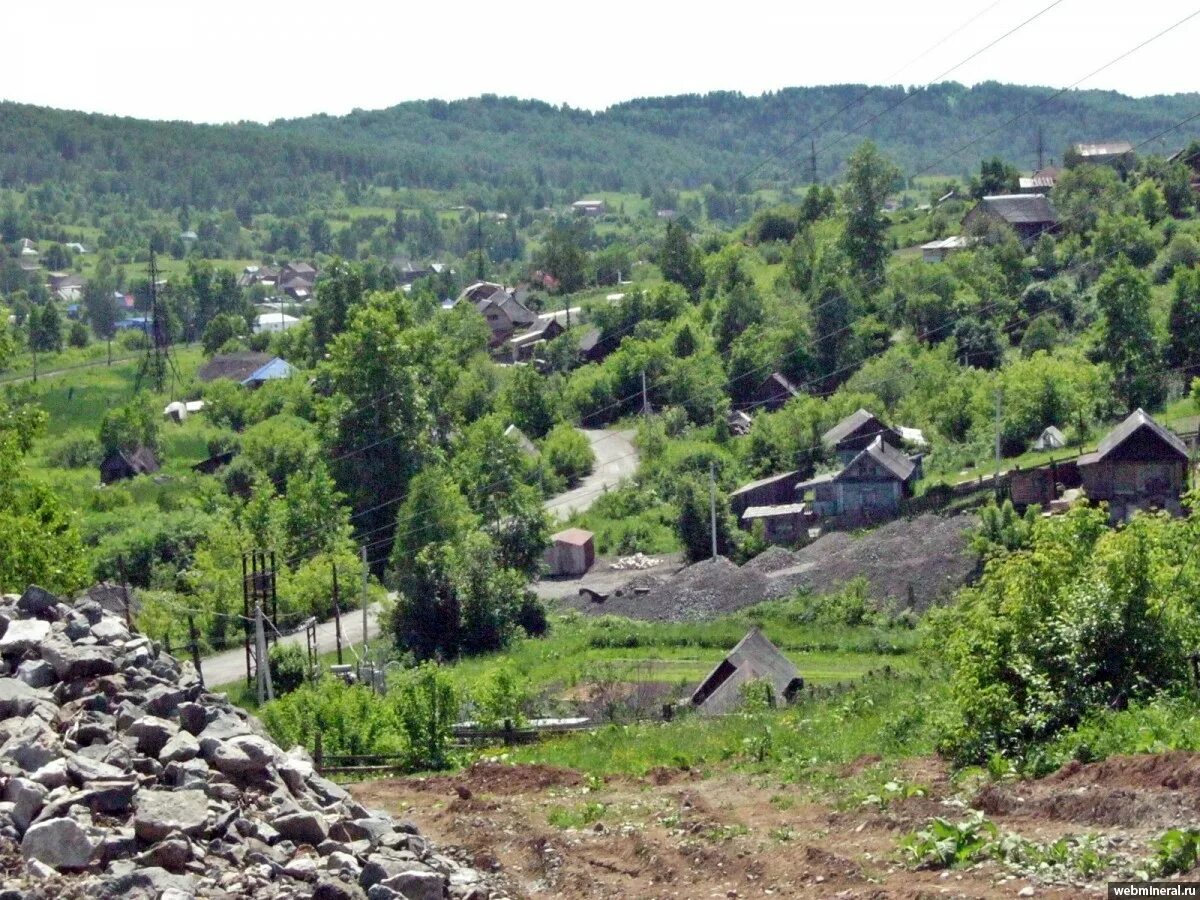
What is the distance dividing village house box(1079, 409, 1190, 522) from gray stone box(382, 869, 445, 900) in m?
31.1

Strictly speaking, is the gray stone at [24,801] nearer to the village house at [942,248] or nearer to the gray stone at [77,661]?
the gray stone at [77,661]

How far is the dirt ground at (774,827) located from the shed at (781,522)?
30040 mm

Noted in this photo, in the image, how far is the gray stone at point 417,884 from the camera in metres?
11.7

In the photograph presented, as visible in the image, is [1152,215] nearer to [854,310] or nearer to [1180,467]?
[854,310]

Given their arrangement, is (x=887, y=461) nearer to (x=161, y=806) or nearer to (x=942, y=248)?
(x=942, y=248)

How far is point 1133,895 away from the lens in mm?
11055

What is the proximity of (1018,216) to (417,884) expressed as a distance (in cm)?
6683

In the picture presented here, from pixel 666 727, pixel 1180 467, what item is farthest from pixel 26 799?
pixel 1180 467

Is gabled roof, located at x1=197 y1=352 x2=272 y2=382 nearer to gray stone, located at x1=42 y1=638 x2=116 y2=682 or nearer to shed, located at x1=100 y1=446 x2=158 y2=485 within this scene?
shed, located at x1=100 y1=446 x2=158 y2=485

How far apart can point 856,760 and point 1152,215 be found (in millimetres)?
61041

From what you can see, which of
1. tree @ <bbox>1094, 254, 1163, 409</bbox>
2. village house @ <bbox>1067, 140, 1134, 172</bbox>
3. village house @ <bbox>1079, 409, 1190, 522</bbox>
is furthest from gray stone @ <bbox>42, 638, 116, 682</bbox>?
village house @ <bbox>1067, 140, 1134, 172</bbox>

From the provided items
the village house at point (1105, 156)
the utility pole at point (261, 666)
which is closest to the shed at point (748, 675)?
the utility pole at point (261, 666)

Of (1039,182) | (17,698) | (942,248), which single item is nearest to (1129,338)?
(942,248)

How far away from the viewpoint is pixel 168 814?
39.0 feet
